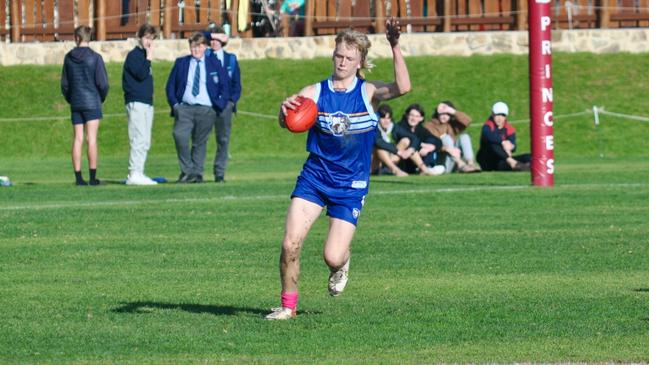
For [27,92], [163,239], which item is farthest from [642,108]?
[163,239]

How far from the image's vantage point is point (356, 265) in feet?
39.5

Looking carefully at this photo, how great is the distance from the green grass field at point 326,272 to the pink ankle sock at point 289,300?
12cm

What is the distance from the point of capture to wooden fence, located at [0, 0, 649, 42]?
1385 inches

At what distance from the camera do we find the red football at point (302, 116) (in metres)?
9.03

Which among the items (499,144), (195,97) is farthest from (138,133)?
(499,144)

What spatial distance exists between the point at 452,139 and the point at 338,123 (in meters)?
15.4

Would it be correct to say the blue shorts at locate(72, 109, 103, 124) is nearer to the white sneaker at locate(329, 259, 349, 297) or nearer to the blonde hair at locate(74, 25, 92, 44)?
the blonde hair at locate(74, 25, 92, 44)

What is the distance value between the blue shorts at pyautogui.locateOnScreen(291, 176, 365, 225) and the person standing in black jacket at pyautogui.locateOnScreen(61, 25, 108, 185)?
1187 centimetres

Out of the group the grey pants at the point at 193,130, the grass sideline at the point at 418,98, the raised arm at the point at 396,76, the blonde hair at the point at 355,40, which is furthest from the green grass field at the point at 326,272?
the grass sideline at the point at 418,98

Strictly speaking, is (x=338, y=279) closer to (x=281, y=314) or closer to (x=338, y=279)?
(x=338, y=279)

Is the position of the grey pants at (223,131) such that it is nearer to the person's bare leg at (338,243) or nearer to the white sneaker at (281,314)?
the person's bare leg at (338,243)

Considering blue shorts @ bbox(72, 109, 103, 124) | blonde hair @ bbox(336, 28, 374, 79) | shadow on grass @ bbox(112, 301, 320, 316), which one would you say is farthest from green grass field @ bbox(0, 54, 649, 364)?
blonde hair @ bbox(336, 28, 374, 79)

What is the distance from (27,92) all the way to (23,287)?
79.1ft

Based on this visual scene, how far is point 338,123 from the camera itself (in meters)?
9.31
